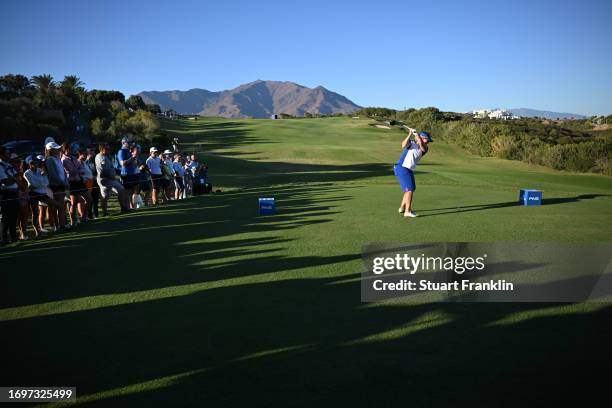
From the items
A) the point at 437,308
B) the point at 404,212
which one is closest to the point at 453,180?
the point at 404,212

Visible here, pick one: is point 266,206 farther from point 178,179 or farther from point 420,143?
point 178,179

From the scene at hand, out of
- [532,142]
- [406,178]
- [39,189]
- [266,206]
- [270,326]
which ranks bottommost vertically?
[270,326]

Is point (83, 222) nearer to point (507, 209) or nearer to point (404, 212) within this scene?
point (404, 212)

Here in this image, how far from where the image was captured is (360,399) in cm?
336

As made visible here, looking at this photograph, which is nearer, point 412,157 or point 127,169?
point 412,157

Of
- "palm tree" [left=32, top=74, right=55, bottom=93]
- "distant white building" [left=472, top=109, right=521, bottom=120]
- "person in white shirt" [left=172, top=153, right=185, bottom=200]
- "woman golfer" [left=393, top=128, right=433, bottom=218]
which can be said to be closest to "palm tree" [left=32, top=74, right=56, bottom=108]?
"palm tree" [left=32, top=74, right=55, bottom=93]

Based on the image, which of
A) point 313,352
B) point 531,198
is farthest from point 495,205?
point 313,352

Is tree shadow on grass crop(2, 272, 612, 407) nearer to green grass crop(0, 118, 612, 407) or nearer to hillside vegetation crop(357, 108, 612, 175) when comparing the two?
green grass crop(0, 118, 612, 407)

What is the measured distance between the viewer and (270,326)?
186 inches

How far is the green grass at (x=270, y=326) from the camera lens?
3.57m

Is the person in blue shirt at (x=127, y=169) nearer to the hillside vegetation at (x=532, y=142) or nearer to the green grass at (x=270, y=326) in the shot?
the green grass at (x=270, y=326)

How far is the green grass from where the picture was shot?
357cm

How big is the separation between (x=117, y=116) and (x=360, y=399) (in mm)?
64188

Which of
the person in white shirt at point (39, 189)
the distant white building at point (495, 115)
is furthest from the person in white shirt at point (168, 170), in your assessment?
the distant white building at point (495, 115)
